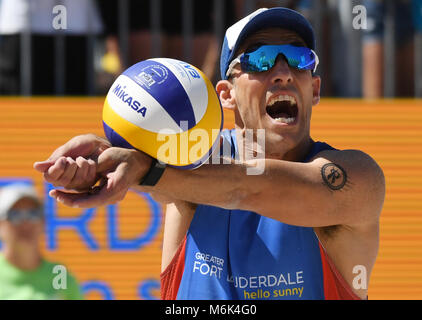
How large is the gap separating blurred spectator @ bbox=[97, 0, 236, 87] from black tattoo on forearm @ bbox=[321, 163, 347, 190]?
3.47 meters

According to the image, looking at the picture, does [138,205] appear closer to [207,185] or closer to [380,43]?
[380,43]

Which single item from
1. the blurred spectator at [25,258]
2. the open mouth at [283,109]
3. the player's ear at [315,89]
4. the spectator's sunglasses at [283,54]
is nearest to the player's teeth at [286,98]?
the open mouth at [283,109]

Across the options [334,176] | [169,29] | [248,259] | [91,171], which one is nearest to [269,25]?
[334,176]

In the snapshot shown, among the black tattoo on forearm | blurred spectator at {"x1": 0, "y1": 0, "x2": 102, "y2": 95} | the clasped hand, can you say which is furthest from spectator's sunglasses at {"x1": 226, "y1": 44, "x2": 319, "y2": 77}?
blurred spectator at {"x1": 0, "y1": 0, "x2": 102, "y2": 95}

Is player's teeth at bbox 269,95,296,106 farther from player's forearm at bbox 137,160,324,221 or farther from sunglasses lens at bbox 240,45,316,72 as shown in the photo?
player's forearm at bbox 137,160,324,221

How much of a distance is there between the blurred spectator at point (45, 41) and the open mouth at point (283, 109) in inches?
123

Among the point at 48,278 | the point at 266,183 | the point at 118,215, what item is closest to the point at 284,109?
the point at 266,183

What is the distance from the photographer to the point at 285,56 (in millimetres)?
3551

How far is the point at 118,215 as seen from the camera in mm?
6539

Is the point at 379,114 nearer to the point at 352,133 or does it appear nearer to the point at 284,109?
the point at 352,133

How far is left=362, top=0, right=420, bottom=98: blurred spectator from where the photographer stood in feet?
22.4

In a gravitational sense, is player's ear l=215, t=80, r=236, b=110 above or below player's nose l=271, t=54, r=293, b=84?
below

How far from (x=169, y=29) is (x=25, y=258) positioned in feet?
8.52

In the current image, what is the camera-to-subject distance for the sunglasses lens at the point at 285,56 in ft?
11.6
